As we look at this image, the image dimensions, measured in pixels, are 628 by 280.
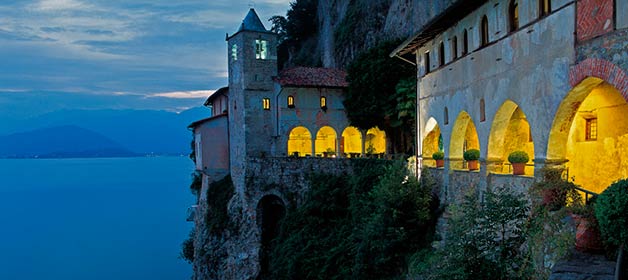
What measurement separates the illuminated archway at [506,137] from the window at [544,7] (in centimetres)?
290

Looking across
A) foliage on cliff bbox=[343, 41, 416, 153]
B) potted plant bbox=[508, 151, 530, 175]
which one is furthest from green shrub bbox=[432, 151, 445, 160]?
foliage on cliff bbox=[343, 41, 416, 153]

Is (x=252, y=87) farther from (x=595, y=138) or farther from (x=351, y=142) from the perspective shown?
(x=595, y=138)

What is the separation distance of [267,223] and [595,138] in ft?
71.8

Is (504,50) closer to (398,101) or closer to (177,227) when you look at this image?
(398,101)

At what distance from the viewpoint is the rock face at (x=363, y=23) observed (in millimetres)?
33394

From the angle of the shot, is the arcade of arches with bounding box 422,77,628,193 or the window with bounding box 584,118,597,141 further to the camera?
the window with bounding box 584,118,597,141

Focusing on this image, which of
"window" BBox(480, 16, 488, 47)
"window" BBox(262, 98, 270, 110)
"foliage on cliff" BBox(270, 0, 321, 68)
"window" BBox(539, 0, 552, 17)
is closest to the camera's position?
"window" BBox(539, 0, 552, 17)

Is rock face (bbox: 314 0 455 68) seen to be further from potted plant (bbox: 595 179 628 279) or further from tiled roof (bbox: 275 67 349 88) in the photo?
potted plant (bbox: 595 179 628 279)

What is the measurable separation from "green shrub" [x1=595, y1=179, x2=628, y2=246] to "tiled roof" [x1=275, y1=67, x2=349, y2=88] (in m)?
26.7

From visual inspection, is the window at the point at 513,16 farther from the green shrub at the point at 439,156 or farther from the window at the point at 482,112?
the green shrub at the point at 439,156

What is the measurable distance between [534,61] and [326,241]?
53.4 feet

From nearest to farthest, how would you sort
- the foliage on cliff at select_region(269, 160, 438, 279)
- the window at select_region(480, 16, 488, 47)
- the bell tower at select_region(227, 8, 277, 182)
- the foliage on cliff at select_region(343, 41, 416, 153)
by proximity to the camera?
the window at select_region(480, 16, 488, 47), the foliage on cliff at select_region(269, 160, 438, 279), the foliage on cliff at select_region(343, 41, 416, 153), the bell tower at select_region(227, 8, 277, 182)

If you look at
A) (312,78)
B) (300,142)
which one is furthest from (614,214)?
(300,142)

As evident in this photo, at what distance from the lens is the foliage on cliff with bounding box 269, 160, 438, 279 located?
1842 centimetres
